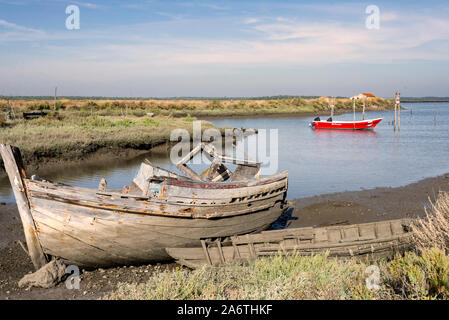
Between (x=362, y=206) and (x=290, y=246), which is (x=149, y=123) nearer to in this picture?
(x=362, y=206)

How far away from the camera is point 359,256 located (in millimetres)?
9648

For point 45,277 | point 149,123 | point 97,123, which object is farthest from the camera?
point 149,123

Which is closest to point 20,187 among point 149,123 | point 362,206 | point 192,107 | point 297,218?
point 297,218

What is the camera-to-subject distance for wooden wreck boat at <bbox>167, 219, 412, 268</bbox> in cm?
942

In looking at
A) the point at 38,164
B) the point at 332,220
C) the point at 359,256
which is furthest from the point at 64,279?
the point at 38,164

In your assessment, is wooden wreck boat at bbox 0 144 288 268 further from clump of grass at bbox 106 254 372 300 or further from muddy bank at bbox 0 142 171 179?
muddy bank at bbox 0 142 171 179

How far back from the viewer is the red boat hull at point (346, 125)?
51469 millimetres

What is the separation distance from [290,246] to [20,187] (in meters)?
5.92

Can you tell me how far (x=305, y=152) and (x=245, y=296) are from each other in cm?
2801

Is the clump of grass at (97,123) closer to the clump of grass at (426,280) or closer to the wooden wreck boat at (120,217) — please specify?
the wooden wreck boat at (120,217)

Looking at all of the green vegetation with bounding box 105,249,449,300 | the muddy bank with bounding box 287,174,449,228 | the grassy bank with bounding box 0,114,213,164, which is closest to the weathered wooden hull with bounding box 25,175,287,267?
the green vegetation with bounding box 105,249,449,300

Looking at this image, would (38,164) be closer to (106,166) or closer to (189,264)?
(106,166)

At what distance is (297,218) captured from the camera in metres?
14.2

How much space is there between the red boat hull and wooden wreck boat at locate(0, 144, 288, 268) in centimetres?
4461
